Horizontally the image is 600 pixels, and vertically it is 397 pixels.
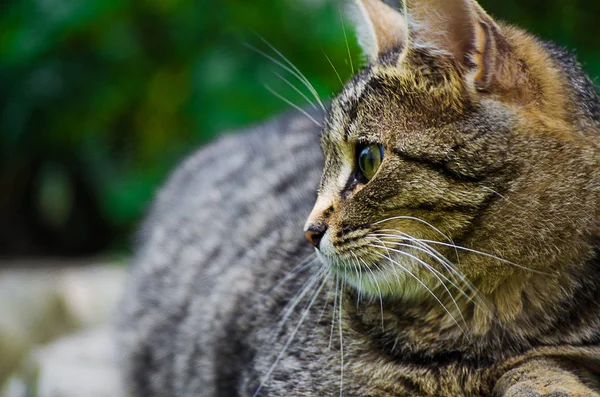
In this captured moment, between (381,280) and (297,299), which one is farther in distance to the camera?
(297,299)

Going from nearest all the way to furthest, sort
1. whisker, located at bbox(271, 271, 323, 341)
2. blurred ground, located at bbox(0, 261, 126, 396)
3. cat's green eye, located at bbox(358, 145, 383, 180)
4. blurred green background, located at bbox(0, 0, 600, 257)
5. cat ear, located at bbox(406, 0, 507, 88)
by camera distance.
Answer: cat ear, located at bbox(406, 0, 507, 88) → cat's green eye, located at bbox(358, 145, 383, 180) → whisker, located at bbox(271, 271, 323, 341) → blurred ground, located at bbox(0, 261, 126, 396) → blurred green background, located at bbox(0, 0, 600, 257)

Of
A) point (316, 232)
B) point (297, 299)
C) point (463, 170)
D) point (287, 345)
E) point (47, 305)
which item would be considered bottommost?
point (47, 305)

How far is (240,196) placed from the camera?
2791mm

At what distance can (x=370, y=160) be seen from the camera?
164 cm

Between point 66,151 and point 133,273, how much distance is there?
194 cm

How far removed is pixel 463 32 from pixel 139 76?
3.12m

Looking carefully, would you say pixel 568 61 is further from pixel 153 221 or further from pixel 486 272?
pixel 153 221

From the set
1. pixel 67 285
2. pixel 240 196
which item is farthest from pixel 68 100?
pixel 240 196

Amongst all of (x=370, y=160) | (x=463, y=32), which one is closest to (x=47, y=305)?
(x=370, y=160)

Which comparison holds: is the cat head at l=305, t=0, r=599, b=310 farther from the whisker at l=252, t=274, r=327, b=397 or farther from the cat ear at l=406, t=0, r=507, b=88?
the whisker at l=252, t=274, r=327, b=397

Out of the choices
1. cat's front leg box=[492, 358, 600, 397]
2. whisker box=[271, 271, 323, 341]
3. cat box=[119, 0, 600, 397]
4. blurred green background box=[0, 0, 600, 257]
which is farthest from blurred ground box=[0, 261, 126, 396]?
cat's front leg box=[492, 358, 600, 397]

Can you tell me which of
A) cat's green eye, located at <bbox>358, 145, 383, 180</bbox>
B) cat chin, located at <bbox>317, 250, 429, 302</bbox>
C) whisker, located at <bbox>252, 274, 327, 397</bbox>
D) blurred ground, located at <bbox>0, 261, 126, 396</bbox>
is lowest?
blurred ground, located at <bbox>0, 261, 126, 396</bbox>

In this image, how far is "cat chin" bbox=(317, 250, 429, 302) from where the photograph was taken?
1.64 metres

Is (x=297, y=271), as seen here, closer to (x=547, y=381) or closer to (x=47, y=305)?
(x=547, y=381)
